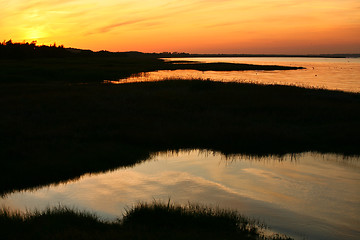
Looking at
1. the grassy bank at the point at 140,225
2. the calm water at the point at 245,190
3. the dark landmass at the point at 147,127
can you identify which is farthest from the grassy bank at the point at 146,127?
the grassy bank at the point at 140,225

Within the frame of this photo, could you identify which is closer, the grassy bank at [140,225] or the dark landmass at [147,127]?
the grassy bank at [140,225]

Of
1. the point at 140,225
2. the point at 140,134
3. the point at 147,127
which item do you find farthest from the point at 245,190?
the point at 147,127

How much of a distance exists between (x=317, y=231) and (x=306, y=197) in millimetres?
2426

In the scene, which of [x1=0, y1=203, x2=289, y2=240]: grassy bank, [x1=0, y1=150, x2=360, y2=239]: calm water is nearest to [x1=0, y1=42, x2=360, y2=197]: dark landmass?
[x1=0, y1=150, x2=360, y2=239]: calm water

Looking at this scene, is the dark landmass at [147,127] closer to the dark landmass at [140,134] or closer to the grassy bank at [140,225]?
the dark landmass at [140,134]

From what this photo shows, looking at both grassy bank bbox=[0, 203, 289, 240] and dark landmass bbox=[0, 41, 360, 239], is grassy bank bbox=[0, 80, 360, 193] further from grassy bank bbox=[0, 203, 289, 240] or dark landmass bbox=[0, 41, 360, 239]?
grassy bank bbox=[0, 203, 289, 240]

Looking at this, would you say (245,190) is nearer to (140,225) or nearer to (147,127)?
(140,225)

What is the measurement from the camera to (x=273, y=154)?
16.1m

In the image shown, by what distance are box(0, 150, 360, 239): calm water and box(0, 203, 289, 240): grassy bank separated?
37.9 inches

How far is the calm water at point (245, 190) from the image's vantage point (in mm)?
9592

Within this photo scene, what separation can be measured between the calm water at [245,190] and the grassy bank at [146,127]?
112 centimetres

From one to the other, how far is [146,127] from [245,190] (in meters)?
8.34

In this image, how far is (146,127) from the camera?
62.8 feet

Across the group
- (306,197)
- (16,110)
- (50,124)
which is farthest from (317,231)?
(16,110)
